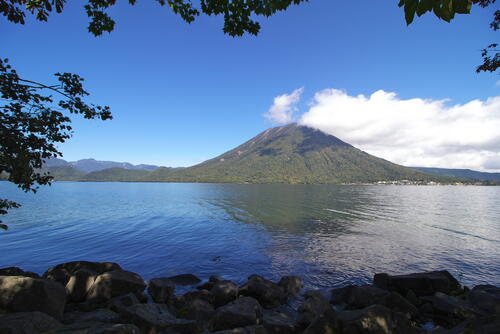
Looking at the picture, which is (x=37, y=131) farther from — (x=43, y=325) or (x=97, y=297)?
(x=97, y=297)

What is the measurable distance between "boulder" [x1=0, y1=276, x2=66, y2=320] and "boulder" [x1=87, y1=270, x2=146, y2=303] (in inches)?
90.5

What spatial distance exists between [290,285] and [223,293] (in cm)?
445

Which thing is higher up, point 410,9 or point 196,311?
point 410,9

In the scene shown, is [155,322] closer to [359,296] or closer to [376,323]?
[376,323]

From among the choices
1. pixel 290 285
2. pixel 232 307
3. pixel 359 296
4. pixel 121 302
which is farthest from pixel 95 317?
pixel 359 296

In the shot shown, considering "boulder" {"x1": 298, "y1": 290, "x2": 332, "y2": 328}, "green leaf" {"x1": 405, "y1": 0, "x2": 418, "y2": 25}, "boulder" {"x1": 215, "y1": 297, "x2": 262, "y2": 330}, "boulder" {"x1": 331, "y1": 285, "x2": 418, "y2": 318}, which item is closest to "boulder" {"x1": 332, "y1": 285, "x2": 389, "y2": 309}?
"boulder" {"x1": 331, "y1": 285, "x2": 418, "y2": 318}

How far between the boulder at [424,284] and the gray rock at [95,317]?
15257 mm

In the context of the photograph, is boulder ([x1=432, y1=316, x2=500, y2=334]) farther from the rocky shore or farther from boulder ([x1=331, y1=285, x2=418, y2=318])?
boulder ([x1=331, y1=285, x2=418, y2=318])

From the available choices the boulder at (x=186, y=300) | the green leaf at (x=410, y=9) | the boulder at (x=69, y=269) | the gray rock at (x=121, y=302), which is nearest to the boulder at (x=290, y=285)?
the boulder at (x=186, y=300)

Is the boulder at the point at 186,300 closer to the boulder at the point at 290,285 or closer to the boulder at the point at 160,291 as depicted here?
the boulder at the point at 160,291

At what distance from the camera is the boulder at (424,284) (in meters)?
12.9

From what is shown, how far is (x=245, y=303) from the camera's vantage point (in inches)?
408

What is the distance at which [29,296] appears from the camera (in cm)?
838

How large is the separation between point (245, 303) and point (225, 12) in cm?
1160
